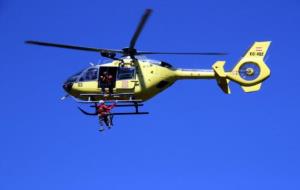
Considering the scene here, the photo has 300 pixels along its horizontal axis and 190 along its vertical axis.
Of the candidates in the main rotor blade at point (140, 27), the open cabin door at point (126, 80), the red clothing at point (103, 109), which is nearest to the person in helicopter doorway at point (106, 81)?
the open cabin door at point (126, 80)

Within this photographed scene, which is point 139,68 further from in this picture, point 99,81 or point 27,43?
point 27,43

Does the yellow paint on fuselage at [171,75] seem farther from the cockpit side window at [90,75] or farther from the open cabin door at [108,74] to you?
the cockpit side window at [90,75]

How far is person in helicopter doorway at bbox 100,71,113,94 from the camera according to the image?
96.7ft

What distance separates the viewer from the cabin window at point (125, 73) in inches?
1156

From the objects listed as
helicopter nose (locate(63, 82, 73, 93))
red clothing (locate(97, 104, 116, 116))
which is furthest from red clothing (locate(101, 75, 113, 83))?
helicopter nose (locate(63, 82, 73, 93))

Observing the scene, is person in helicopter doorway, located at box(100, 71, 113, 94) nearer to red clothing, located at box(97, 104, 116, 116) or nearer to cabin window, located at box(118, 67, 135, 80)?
cabin window, located at box(118, 67, 135, 80)

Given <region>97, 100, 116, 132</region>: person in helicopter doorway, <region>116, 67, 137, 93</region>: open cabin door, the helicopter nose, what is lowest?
<region>97, 100, 116, 132</region>: person in helicopter doorway

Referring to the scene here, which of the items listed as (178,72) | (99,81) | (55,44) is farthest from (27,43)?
(178,72)

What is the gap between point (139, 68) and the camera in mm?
29406

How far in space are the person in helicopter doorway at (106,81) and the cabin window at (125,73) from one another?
402 mm

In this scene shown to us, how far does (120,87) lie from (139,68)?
1075 mm

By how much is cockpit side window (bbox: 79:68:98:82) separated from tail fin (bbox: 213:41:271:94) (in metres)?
4.87

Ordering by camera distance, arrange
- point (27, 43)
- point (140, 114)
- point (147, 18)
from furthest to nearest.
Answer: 1. point (140, 114)
2. point (27, 43)
3. point (147, 18)

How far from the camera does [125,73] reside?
29.4 metres
